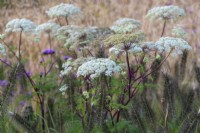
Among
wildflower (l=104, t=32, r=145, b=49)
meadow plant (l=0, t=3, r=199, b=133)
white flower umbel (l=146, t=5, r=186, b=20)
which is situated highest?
white flower umbel (l=146, t=5, r=186, b=20)

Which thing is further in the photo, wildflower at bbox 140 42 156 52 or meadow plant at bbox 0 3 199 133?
wildflower at bbox 140 42 156 52

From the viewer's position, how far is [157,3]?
9.11m

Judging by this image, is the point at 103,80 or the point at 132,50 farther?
the point at 132,50

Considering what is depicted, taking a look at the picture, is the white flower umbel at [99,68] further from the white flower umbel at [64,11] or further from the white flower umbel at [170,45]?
the white flower umbel at [64,11]

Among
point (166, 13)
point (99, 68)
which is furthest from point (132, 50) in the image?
point (166, 13)

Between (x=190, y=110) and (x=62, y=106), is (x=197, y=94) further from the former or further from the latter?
(x=62, y=106)

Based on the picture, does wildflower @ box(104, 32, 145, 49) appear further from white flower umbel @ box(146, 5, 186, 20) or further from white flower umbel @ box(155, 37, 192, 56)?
white flower umbel @ box(146, 5, 186, 20)

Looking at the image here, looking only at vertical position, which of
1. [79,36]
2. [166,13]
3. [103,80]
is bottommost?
[103,80]

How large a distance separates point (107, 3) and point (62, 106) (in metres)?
5.95

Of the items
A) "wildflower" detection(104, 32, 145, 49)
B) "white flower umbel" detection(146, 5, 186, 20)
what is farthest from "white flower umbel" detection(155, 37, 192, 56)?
"white flower umbel" detection(146, 5, 186, 20)

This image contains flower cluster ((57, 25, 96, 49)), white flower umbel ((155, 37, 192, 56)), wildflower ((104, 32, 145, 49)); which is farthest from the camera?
flower cluster ((57, 25, 96, 49))

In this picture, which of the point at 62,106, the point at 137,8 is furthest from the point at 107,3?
the point at 62,106

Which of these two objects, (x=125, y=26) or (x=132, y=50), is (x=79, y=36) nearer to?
(x=125, y=26)

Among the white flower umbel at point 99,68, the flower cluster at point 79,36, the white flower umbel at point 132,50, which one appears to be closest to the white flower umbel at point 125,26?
the flower cluster at point 79,36
